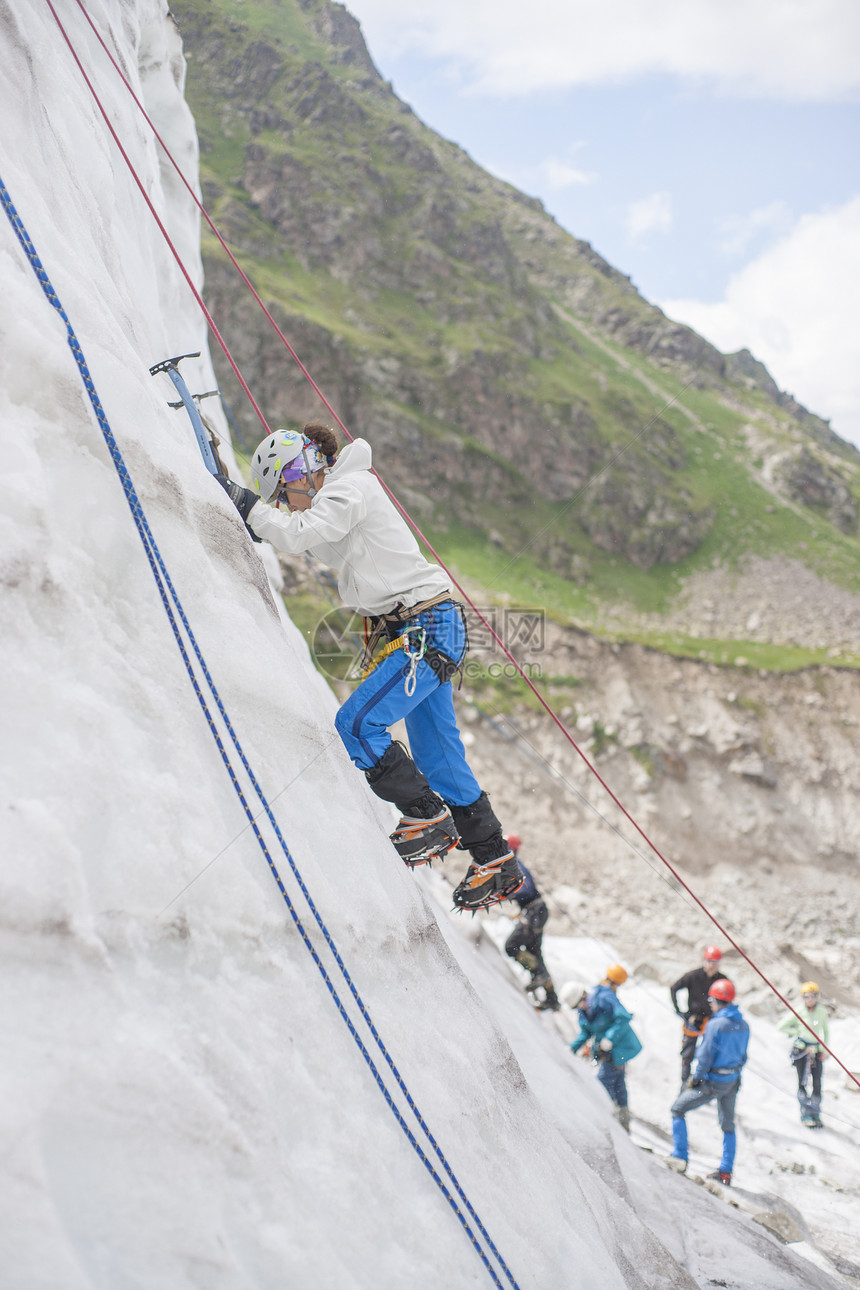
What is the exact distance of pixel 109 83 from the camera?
23.6ft

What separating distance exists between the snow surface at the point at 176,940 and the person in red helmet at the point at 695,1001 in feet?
17.4

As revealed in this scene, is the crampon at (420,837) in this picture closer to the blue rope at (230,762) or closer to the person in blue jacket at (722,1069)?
the blue rope at (230,762)

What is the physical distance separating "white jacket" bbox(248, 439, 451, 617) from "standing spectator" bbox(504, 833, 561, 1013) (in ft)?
19.2

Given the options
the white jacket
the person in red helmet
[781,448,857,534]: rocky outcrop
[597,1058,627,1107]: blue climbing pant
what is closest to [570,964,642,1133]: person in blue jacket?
[597,1058,627,1107]: blue climbing pant

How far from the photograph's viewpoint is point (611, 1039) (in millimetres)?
8781

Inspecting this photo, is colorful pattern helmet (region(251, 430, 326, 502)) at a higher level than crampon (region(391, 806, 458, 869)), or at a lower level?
higher

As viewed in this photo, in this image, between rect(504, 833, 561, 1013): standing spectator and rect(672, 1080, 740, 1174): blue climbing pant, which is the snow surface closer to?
rect(672, 1080, 740, 1174): blue climbing pant

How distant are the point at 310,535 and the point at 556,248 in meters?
92.5

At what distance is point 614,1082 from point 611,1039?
0.73m

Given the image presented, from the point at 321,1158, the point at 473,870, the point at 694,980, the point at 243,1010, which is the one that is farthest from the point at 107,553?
the point at 694,980

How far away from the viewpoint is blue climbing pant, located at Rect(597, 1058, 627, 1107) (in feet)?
29.5

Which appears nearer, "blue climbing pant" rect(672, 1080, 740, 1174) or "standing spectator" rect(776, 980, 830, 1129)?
"blue climbing pant" rect(672, 1080, 740, 1174)

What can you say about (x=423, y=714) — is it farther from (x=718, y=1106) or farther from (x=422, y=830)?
(x=718, y=1106)

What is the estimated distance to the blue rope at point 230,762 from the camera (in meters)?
3.32
